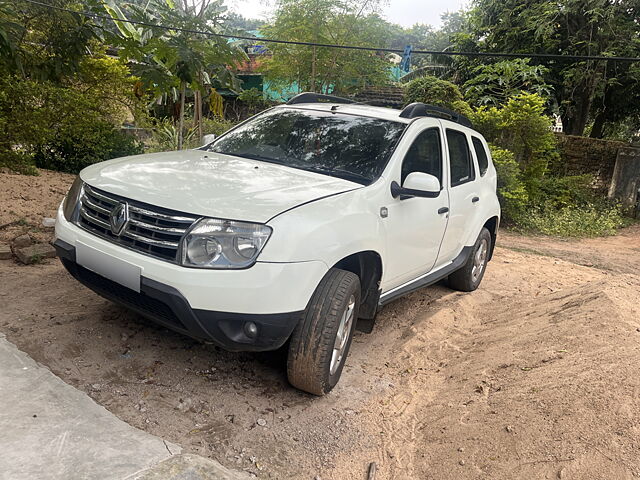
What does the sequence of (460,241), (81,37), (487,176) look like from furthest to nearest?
(81,37), (487,176), (460,241)

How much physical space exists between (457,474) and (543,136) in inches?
403

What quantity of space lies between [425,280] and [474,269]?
1535mm

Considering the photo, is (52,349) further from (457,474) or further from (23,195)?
(23,195)

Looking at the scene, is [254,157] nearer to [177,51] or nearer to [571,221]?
[177,51]

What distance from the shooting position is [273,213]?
270cm

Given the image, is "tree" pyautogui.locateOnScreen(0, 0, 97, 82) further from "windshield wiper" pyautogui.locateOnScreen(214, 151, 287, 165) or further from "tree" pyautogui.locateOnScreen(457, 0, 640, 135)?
"tree" pyautogui.locateOnScreen(457, 0, 640, 135)

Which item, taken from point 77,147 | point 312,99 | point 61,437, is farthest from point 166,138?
point 61,437

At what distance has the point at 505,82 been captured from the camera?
15.1m

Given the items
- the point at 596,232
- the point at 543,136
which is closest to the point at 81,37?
the point at 543,136

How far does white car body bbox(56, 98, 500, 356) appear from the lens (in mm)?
2633

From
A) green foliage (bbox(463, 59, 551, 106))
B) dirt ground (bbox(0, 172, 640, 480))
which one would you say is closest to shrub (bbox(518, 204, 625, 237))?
green foliage (bbox(463, 59, 551, 106))

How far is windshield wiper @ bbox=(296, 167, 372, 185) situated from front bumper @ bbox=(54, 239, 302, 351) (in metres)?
1.11

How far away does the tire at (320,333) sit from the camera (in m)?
2.91

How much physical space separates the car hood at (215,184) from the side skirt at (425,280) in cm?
92
